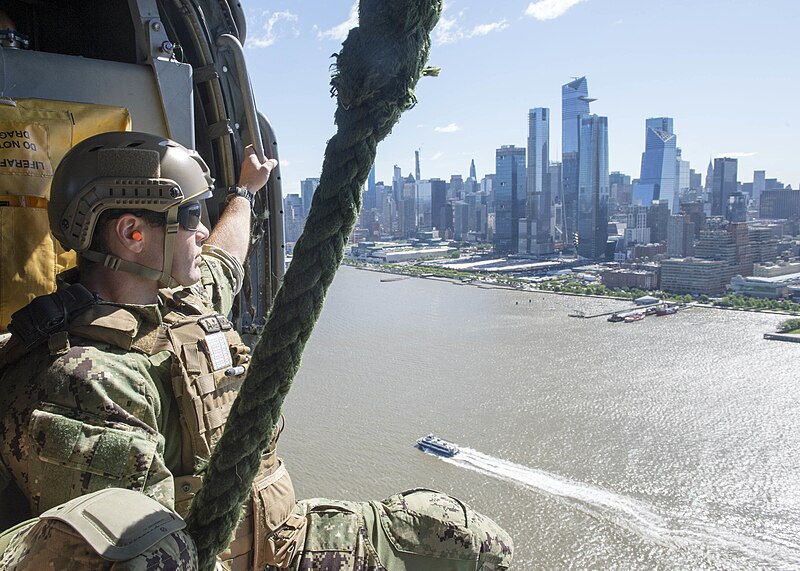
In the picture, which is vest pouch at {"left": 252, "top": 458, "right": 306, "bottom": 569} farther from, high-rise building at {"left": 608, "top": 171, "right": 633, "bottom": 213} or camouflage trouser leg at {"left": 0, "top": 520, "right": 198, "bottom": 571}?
high-rise building at {"left": 608, "top": 171, "right": 633, "bottom": 213}

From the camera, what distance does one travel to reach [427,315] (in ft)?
38.4

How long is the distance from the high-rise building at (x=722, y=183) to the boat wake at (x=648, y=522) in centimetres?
2138

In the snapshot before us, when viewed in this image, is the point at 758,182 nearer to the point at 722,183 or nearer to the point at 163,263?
the point at 722,183

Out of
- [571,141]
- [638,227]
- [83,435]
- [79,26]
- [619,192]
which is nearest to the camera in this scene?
[83,435]

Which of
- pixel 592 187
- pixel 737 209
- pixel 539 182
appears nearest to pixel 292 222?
pixel 592 187

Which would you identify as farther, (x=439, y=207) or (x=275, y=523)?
(x=439, y=207)

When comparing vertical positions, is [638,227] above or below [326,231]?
below

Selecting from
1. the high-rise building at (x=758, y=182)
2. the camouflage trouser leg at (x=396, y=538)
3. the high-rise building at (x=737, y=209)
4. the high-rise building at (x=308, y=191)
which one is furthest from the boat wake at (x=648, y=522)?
the high-rise building at (x=758, y=182)

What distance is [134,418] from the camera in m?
0.51

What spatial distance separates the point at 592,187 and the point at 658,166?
7.81 m

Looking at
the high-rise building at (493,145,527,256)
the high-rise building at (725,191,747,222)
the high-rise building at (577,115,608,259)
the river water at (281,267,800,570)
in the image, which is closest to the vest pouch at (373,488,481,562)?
the river water at (281,267,800,570)

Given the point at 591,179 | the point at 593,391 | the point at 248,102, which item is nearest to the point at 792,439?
the point at 593,391

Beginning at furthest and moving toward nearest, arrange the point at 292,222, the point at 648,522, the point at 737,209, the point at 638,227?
the point at 737,209
the point at 638,227
the point at 292,222
the point at 648,522

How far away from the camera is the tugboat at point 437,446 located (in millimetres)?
5840
